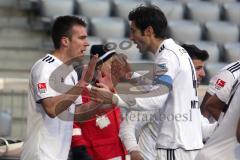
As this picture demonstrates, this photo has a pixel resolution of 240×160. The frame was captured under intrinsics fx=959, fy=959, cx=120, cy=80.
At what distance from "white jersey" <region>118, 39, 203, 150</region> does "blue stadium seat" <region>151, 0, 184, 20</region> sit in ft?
17.3

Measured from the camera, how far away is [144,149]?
6.27 meters

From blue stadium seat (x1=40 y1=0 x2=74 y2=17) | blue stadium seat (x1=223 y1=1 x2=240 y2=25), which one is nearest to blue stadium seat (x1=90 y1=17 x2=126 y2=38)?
blue stadium seat (x1=40 y1=0 x2=74 y2=17)

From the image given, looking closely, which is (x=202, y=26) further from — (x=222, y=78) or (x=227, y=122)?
(x=227, y=122)

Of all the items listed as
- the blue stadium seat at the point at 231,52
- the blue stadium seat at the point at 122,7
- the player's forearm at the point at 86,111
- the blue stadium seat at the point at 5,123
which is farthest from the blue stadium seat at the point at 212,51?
the player's forearm at the point at 86,111

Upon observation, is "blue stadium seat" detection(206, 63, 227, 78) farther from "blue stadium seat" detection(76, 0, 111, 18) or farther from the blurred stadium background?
"blue stadium seat" detection(76, 0, 111, 18)

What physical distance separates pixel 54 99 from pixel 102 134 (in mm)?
937

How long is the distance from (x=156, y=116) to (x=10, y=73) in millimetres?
4368

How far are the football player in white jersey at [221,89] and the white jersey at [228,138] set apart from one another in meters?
0.88

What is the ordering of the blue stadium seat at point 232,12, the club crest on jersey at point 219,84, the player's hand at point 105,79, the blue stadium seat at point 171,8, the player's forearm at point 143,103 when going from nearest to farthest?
the player's forearm at point 143,103
the club crest on jersey at point 219,84
the player's hand at point 105,79
the blue stadium seat at point 171,8
the blue stadium seat at point 232,12

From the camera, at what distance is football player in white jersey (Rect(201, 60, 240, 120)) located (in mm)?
5902

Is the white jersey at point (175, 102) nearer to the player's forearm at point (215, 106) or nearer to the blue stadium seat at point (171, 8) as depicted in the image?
the player's forearm at point (215, 106)

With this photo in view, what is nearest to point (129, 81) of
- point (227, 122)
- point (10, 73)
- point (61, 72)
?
point (61, 72)

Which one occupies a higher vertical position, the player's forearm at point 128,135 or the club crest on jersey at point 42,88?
the club crest on jersey at point 42,88

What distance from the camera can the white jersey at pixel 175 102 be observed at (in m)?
5.79
